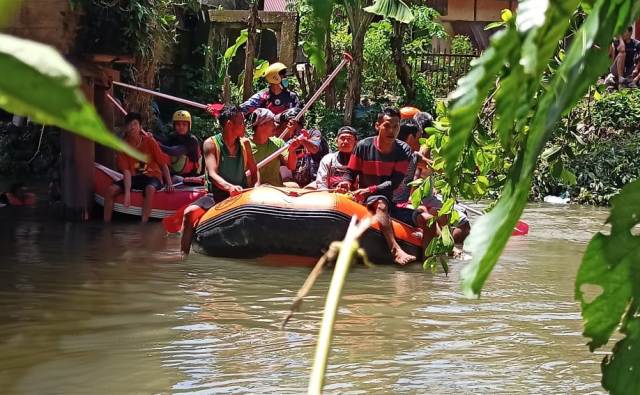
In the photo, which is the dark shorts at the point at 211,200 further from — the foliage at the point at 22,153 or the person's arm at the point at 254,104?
the foliage at the point at 22,153

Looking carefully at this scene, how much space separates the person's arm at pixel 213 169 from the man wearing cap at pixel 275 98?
3.29 meters

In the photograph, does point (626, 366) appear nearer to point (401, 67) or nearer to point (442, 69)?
point (401, 67)

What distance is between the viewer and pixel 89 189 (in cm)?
1156

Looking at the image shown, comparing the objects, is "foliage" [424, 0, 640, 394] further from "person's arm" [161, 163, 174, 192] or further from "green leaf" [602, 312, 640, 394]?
"person's arm" [161, 163, 174, 192]

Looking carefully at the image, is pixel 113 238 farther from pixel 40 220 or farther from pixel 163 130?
pixel 163 130

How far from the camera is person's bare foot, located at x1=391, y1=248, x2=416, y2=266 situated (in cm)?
845

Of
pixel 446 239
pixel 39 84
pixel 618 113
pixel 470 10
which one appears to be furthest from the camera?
pixel 470 10

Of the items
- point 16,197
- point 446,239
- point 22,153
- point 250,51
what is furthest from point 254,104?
point 446,239

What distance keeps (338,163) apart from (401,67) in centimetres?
1032

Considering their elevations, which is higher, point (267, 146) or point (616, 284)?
point (616, 284)

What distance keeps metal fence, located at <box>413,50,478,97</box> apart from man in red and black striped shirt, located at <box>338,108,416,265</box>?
11.7 metres

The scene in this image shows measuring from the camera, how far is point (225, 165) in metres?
9.20

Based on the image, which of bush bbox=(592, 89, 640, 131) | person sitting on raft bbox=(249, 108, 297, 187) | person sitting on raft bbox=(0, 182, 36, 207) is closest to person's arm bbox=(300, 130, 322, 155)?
person sitting on raft bbox=(249, 108, 297, 187)

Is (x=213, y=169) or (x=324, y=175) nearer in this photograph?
(x=213, y=169)
